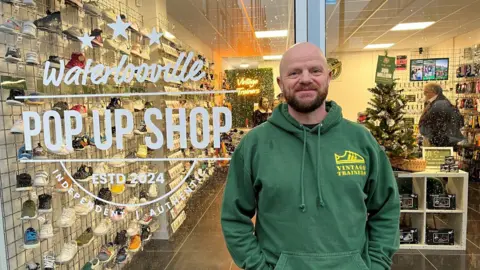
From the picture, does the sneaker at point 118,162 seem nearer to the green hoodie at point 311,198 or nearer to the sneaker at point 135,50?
the sneaker at point 135,50

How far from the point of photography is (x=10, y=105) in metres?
2.39

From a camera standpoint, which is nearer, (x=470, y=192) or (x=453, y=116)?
(x=453, y=116)

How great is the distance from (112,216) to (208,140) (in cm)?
91

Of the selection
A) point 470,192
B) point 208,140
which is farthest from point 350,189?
point 470,192

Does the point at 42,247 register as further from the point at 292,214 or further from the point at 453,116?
the point at 453,116

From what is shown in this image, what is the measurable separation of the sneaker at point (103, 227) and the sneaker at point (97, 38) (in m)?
1.20

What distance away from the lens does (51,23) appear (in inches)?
97.2

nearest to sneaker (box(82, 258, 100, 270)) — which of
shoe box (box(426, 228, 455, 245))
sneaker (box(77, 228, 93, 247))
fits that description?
sneaker (box(77, 228, 93, 247))

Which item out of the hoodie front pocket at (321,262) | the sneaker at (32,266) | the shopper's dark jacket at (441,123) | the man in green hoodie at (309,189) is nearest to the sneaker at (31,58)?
the sneaker at (32,266)

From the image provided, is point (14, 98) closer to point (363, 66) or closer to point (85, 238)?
point (85, 238)

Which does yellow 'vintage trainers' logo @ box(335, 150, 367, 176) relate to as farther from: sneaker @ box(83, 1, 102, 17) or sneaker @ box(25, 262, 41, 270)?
sneaker @ box(25, 262, 41, 270)

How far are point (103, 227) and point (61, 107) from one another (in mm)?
878

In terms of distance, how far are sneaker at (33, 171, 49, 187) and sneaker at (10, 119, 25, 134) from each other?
291 millimetres

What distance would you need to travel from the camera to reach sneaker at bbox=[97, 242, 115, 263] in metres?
2.76
